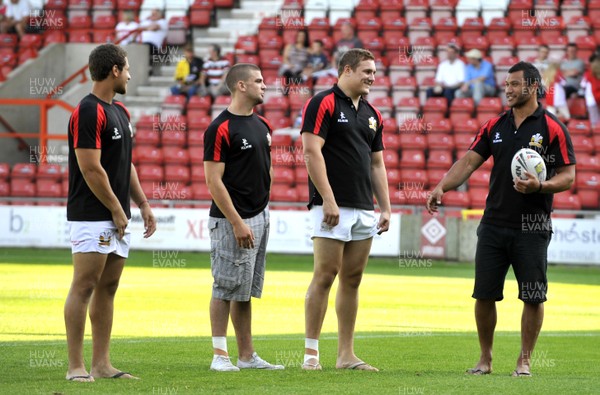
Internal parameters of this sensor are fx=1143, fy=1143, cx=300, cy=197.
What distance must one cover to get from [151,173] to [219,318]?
18.3 m

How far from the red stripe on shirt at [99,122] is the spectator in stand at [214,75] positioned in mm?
20053

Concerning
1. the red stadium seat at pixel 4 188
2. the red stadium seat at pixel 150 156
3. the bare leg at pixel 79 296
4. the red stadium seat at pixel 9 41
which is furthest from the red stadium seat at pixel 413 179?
the bare leg at pixel 79 296

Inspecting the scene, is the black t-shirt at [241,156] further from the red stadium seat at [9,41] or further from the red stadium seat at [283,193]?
the red stadium seat at [9,41]

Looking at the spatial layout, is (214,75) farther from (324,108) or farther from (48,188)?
(324,108)

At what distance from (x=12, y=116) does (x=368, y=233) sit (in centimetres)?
2268

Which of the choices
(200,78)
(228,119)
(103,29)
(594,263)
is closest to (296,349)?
(228,119)

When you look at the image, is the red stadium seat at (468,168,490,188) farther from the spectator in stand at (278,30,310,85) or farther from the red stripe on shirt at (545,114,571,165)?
the red stripe on shirt at (545,114,571,165)

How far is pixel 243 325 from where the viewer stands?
30.0 feet

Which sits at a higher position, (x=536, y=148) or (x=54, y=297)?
(x=536, y=148)

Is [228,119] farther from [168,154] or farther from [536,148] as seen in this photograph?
[168,154]

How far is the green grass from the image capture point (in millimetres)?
8117

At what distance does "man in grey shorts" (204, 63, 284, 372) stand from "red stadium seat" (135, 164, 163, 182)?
17.9m

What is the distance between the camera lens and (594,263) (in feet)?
72.5

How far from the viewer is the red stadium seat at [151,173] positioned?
A: 26.8 metres
